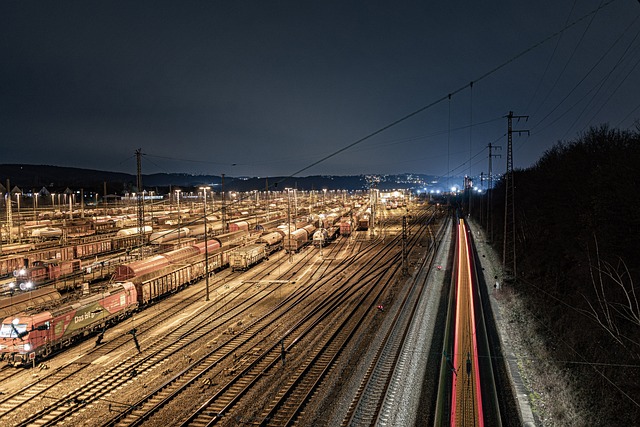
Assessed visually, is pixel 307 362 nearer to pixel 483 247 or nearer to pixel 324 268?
pixel 324 268

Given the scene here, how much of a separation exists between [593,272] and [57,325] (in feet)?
81.9

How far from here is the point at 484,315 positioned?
22.6 metres

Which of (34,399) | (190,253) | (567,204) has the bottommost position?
(34,399)

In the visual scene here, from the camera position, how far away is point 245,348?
60.1ft

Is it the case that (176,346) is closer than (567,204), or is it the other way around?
(176,346)

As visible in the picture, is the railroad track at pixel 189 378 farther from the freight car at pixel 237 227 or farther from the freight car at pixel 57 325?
the freight car at pixel 237 227

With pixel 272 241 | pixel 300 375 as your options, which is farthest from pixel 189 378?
pixel 272 241

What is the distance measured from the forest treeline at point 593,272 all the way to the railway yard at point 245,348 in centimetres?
276

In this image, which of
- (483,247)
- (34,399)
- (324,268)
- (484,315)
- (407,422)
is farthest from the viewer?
(483,247)

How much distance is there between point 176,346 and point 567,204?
25.0 metres

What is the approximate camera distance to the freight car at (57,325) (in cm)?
1655

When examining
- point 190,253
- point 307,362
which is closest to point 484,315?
point 307,362

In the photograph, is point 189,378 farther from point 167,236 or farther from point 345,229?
point 345,229

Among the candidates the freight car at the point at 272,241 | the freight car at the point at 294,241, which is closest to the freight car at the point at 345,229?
the freight car at the point at 294,241
